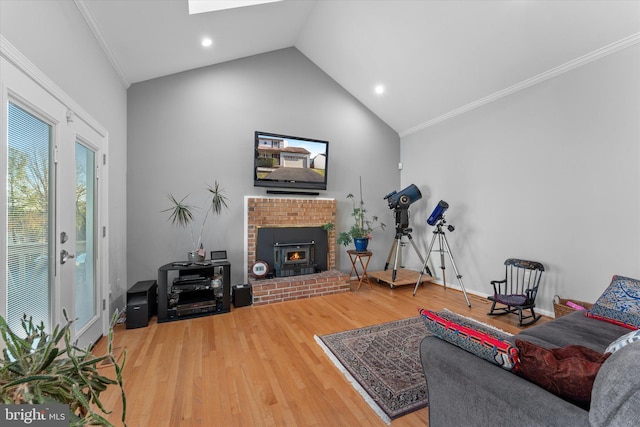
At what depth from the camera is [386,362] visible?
7.27ft

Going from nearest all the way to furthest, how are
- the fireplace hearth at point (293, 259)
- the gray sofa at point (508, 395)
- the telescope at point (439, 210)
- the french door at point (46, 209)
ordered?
the gray sofa at point (508, 395) < the french door at point (46, 209) < the telescope at point (439, 210) < the fireplace hearth at point (293, 259)

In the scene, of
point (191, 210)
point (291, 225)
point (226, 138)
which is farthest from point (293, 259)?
point (226, 138)

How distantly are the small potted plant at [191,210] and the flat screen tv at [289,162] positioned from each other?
0.59 meters

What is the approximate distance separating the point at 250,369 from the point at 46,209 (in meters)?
1.93

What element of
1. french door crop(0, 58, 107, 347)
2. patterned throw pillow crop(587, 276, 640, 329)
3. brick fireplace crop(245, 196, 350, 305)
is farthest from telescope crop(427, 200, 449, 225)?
french door crop(0, 58, 107, 347)

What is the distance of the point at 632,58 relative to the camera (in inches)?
102

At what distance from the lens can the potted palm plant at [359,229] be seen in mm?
4473

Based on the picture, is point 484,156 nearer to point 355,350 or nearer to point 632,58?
point 632,58

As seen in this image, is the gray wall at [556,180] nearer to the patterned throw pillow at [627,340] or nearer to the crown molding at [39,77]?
the patterned throw pillow at [627,340]

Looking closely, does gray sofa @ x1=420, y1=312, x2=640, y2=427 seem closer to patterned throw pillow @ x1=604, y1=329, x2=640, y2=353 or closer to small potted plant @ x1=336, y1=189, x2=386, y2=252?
patterned throw pillow @ x1=604, y1=329, x2=640, y2=353

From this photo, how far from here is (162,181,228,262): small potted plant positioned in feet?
12.1

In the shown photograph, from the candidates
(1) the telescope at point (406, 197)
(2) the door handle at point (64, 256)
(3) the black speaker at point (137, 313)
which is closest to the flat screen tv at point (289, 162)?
(1) the telescope at point (406, 197)

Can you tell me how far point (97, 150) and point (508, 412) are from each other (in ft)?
12.1

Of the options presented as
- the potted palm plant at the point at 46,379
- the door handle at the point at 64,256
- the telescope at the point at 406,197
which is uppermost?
the telescope at the point at 406,197
